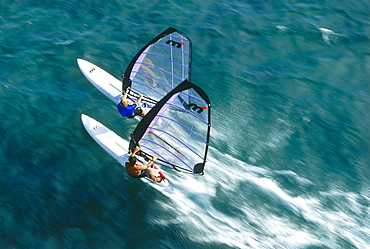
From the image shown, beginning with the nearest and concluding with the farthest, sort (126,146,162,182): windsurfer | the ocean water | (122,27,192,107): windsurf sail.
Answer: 1. the ocean water
2. (126,146,162,182): windsurfer
3. (122,27,192,107): windsurf sail

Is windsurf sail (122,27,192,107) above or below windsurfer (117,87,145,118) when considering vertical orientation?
above

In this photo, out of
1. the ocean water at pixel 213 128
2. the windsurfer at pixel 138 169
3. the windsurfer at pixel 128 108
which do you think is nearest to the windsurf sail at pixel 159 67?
the windsurfer at pixel 128 108

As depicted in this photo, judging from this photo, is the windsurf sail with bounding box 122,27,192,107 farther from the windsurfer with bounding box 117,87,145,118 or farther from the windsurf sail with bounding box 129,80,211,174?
the windsurf sail with bounding box 129,80,211,174

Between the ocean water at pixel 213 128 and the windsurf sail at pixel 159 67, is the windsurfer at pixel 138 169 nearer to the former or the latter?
the ocean water at pixel 213 128

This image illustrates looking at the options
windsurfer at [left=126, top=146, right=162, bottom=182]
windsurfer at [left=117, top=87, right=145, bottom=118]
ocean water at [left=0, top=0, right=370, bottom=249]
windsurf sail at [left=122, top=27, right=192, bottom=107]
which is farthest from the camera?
windsurfer at [left=117, top=87, right=145, bottom=118]

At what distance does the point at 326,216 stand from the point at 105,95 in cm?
1028

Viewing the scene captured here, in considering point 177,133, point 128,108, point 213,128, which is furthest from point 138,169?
point 213,128

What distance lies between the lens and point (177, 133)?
1338 cm

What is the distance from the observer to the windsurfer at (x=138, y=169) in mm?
11781

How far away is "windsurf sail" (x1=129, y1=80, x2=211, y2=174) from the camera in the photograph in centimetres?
1150

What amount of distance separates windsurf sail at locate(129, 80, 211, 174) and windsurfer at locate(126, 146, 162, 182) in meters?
0.38

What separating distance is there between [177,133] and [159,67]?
3.02 metres

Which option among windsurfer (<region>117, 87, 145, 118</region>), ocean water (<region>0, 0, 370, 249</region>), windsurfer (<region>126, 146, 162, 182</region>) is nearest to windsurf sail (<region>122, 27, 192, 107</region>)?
windsurfer (<region>117, 87, 145, 118</region>)

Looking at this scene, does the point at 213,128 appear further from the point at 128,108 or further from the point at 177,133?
the point at 128,108
